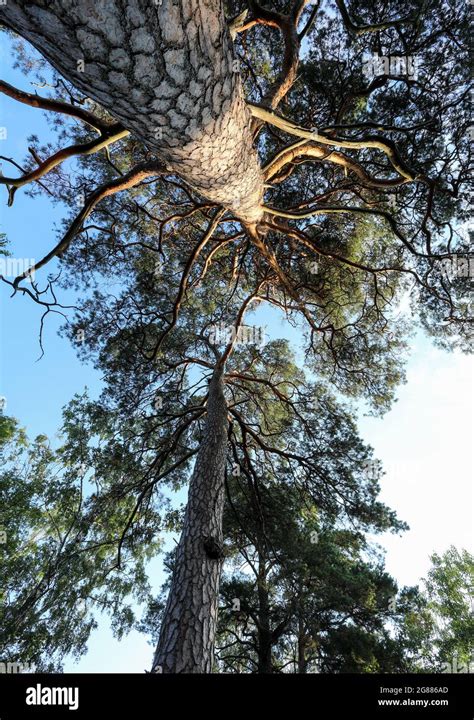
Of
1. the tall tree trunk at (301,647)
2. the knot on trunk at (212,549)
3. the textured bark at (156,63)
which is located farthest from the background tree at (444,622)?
the textured bark at (156,63)

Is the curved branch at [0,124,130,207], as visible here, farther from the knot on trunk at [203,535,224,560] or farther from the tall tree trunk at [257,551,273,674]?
the tall tree trunk at [257,551,273,674]

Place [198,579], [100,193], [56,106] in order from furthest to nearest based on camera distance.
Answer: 1. [100,193]
2. [198,579]
3. [56,106]

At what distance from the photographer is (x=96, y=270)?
175 inches

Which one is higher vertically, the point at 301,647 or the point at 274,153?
the point at 274,153

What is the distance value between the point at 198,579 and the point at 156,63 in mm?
2927

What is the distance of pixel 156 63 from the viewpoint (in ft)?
3.83

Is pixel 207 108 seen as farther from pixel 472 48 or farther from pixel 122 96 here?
pixel 472 48

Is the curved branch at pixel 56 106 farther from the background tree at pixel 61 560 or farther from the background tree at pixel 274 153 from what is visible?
the background tree at pixel 61 560

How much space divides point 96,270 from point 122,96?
3.49 metres

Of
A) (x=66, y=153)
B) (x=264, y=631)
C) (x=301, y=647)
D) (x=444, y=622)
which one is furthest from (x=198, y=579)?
(x=444, y=622)

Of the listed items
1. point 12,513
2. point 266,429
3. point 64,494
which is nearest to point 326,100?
point 266,429

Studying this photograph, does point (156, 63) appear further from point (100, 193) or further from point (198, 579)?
point (198, 579)

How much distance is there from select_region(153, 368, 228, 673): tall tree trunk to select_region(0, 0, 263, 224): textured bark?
2.63m

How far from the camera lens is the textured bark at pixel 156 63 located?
3.31 ft
